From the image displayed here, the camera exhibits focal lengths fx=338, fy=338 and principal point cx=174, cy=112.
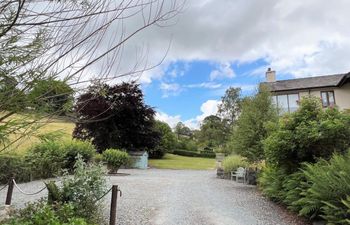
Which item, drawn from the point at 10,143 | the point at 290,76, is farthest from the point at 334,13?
the point at 290,76

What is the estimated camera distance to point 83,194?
6.75 m

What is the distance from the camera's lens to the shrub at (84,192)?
22.0ft

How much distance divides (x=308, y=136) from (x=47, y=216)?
642cm

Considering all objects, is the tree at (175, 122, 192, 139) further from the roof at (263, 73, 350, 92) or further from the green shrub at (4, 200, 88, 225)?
the green shrub at (4, 200, 88, 225)

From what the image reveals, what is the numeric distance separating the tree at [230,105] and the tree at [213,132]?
102 cm

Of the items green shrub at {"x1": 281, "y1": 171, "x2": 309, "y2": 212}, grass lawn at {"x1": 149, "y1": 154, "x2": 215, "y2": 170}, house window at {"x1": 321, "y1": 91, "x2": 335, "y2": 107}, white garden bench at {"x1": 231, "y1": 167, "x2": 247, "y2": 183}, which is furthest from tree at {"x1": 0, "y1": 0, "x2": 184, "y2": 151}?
house window at {"x1": 321, "y1": 91, "x2": 335, "y2": 107}

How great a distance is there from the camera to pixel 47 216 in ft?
18.2

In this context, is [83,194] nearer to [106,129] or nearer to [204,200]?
[204,200]

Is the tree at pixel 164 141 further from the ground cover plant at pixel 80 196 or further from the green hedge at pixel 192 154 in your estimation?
the ground cover plant at pixel 80 196

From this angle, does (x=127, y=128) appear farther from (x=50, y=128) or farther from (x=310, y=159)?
(x=50, y=128)

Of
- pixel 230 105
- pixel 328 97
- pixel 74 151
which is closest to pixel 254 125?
pixel 74 151

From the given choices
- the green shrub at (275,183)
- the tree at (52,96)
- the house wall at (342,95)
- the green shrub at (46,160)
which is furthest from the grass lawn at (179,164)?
the tree at (52,96)

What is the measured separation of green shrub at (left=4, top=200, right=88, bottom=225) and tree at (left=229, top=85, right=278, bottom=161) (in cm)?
923

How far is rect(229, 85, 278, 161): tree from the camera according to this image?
13953mm
